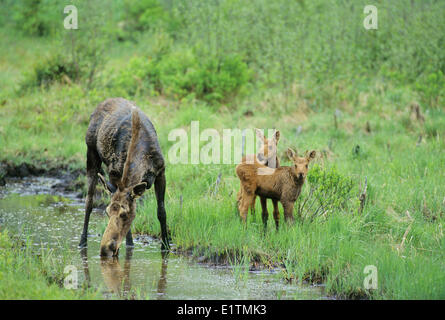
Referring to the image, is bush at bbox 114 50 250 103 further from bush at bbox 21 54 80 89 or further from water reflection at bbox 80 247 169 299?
water reflection at bbox 80 247 169 299

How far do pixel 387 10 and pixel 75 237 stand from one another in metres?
16.5

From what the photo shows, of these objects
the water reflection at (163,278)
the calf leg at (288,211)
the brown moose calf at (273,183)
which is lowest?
the water reflection at (163,278)

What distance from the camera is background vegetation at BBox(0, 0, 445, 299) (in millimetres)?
8289

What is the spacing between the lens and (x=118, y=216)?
7.80 m

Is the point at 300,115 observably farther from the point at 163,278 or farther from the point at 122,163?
the point at 163,278

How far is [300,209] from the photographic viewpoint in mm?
9570

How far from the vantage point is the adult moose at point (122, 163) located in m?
7.84

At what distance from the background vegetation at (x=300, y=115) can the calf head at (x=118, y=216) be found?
54.0 inches

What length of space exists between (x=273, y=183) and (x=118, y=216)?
2315 millimetres

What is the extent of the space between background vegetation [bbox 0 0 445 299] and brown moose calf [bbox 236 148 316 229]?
34 centimetres

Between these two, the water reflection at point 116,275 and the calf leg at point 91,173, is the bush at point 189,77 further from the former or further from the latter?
the water reflection at point 116,275

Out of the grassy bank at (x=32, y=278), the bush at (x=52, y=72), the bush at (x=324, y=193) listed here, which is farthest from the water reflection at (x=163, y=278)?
the bush at (x=52, y=72)

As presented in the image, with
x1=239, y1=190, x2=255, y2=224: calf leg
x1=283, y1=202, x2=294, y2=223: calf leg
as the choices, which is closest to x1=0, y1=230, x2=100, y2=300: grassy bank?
x1=239, y1=190, x2=255, y2=224: calf leg

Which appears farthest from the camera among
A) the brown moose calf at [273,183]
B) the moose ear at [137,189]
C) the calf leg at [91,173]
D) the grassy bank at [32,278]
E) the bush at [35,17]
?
the bush at [35,17]
